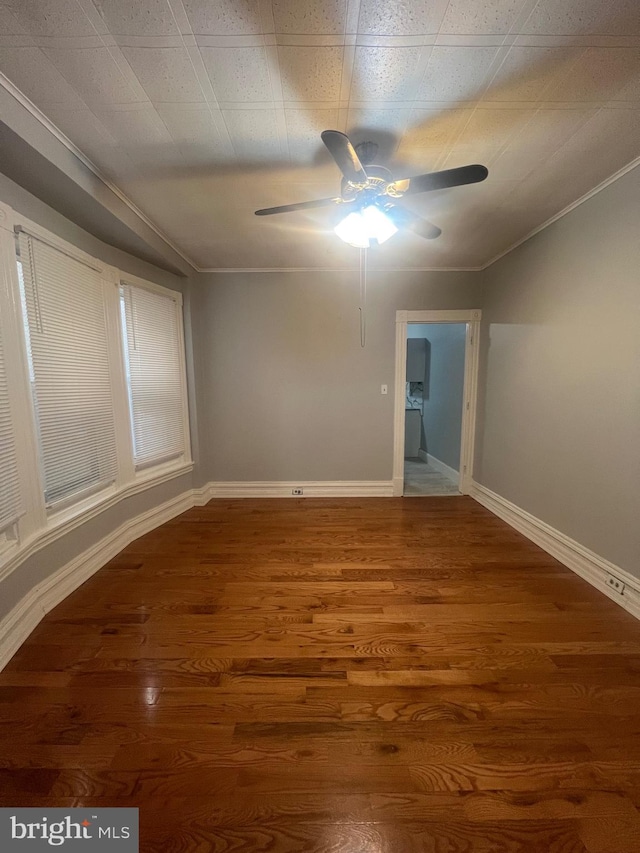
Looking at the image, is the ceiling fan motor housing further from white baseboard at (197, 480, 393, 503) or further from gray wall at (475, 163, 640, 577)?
white baseboard at (197, 480, 393, 503)

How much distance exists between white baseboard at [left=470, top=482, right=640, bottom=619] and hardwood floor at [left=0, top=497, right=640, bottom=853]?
0.09 metres

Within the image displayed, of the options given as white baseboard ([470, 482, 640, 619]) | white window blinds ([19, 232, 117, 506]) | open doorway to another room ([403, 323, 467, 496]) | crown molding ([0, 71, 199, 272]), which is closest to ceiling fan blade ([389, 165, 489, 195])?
crown molding ([0, 71, 199, 272])

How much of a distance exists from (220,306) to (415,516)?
302 cm

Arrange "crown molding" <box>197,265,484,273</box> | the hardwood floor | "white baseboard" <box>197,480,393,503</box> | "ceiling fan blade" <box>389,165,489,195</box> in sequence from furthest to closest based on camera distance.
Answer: "white baseboard" <box>197,480,393,503</box>
"crown molding" <box>197,265,484,273</box>
"ceiling fan blade" <box>389,165,489,195</box>
the hardwood floor

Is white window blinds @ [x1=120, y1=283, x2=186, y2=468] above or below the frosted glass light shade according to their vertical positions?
below

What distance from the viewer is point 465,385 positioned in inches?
138

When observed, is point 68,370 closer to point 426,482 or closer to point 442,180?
point 442,180

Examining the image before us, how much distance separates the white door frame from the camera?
133 inches

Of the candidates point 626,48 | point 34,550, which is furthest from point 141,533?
point 626,48

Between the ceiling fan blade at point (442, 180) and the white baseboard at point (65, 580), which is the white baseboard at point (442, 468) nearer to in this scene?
the ceiling fan blade at point (442, 180)

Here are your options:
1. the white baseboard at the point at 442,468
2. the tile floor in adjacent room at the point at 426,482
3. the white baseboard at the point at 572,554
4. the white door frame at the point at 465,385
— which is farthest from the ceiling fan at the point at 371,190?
the white baseboard at the point at 442,468

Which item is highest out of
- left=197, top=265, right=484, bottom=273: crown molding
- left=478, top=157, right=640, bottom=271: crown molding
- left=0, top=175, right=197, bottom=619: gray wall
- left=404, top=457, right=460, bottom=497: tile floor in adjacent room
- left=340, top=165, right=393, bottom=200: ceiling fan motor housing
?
left=197, top=265, right=484, bottom=273: crown molding

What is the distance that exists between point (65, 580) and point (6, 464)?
2.76ft

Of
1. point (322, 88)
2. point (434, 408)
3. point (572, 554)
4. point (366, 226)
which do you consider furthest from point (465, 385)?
point (322, 88)
